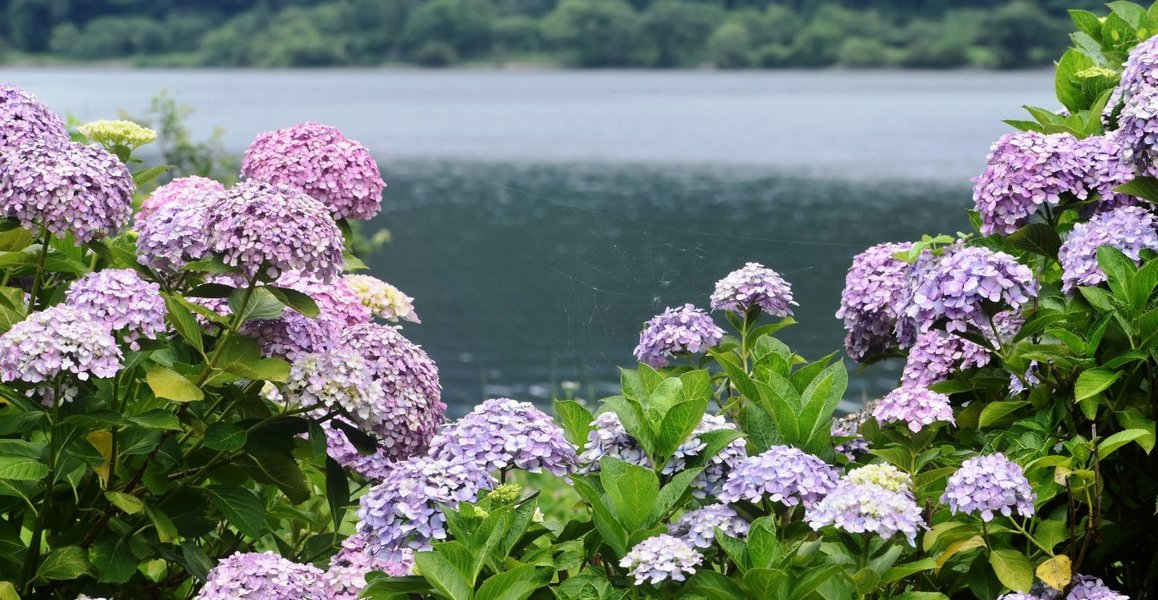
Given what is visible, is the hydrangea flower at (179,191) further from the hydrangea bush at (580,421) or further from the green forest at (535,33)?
the green forest at (535,33)

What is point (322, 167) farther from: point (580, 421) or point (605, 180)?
point (605, 180)

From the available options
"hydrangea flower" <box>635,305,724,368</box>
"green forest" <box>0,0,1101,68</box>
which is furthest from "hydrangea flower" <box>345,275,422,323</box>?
"green forest" <box>0,0,1101,68</box>

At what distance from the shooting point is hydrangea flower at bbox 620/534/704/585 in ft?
5.90

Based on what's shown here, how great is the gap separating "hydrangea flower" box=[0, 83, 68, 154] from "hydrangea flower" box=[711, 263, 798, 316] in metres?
1.39

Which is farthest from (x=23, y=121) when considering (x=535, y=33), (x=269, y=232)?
(x=535, y=33)

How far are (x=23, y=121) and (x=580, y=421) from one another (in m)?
1.29

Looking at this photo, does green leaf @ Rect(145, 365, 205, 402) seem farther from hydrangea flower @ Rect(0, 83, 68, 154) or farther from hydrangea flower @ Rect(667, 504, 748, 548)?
hydrangea flower @ Rect(667, 504, 748, 548)

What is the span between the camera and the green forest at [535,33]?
62000mm

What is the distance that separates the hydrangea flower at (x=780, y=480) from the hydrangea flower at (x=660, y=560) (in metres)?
0.17

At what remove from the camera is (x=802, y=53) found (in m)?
68.3

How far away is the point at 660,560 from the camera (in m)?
1.81

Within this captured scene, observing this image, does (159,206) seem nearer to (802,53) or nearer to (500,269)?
(500,269)

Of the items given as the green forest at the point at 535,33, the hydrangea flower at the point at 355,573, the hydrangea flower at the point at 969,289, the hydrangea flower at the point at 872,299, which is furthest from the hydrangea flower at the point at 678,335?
the green forest at the point at 535,33

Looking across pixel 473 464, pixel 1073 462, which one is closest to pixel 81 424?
pixel 473 464
